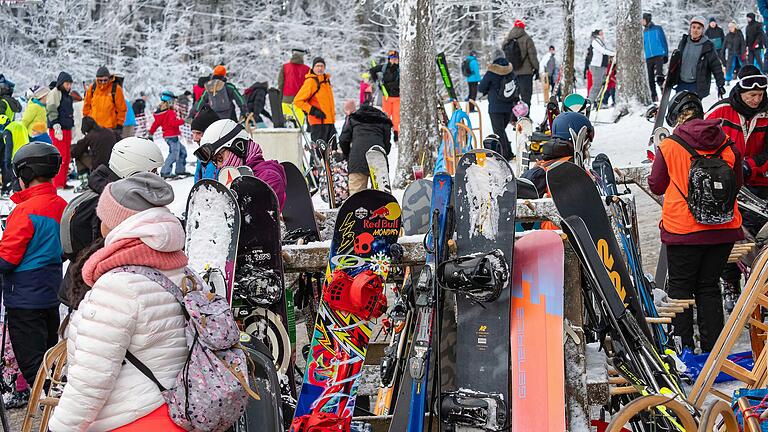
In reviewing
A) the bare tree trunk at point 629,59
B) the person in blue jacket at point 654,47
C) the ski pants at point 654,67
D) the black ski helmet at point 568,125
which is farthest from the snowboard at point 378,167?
the ski pants at point 654,67

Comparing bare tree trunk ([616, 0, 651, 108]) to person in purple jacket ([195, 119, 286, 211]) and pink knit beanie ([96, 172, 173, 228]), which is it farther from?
pink knit beanie ([96, 172, 173, 228])

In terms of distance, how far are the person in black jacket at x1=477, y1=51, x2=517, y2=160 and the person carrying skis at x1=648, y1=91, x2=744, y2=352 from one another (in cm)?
729

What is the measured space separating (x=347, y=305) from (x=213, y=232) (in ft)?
2.75

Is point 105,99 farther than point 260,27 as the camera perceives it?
No

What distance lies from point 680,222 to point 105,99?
11.7 metres

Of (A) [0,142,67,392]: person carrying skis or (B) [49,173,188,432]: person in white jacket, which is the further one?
(A) [0,142,67,392]: person carrying skis

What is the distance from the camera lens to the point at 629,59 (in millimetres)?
15914

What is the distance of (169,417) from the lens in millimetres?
3195

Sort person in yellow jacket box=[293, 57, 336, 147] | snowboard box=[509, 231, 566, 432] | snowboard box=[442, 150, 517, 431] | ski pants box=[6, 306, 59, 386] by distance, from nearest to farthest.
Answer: snowboard box=[509, 231, 566, 432]
snowboard box=[442, 150, 517, 431]
ski pants box=[6, 306, 59, 386]
person in yellow jacket box=[293, 57, 336, 147]

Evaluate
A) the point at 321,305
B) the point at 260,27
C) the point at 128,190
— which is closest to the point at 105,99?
the point at 321,305

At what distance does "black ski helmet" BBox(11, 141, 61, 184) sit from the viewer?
5535mm

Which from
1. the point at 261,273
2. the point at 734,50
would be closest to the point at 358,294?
the point at 261,273

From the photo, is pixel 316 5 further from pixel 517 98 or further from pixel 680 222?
pixel 680 222

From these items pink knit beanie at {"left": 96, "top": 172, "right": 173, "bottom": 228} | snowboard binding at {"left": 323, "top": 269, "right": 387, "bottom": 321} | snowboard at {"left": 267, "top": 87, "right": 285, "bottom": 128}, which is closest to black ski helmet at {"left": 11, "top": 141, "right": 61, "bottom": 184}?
snowboard binding at {"left": 323, "top": 269, "right": 387, "bottom": 321}
